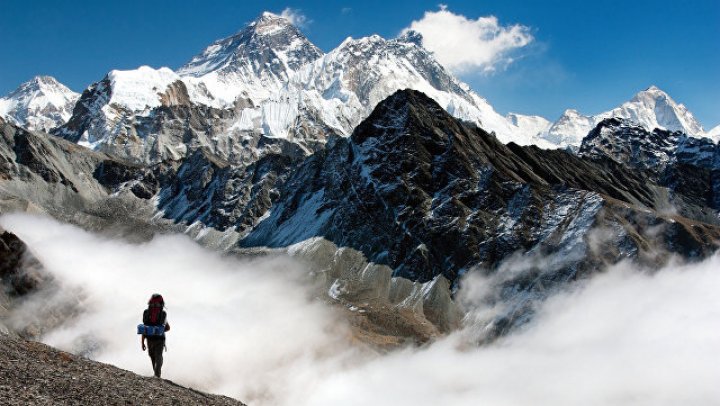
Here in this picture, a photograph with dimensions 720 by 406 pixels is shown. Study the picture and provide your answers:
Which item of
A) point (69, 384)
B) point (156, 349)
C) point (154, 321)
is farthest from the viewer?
point (156, 349)

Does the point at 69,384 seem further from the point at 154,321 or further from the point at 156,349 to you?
the point at 156,349

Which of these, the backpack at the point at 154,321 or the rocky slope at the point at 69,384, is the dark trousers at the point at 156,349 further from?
the rocky slope at the point at 69,384

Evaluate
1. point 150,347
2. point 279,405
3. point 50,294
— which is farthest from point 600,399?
point 150,347

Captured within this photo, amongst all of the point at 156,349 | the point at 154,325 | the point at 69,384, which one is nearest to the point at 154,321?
the point at 154,325

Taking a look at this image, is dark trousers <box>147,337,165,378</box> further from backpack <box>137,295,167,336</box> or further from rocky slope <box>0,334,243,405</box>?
rocky slope <box>0,334,243,405</box>

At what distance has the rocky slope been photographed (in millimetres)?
33406

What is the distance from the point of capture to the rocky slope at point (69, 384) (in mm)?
33406

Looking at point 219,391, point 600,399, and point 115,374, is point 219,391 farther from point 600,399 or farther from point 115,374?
point 115,374

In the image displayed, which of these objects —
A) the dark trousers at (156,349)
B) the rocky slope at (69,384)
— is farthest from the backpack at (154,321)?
the rocky slope at (69,384)

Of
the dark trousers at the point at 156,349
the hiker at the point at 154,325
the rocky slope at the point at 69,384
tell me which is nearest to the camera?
the rocky slope at the point at 69,384

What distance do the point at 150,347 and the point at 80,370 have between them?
194 inches

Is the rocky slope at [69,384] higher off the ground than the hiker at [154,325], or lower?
lower

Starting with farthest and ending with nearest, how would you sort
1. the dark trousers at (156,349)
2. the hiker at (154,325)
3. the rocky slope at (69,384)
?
the dark trousers at (156,349)
the hiker at (154,325)
the rocky slope at (69,384)

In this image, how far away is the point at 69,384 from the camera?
35469mm
